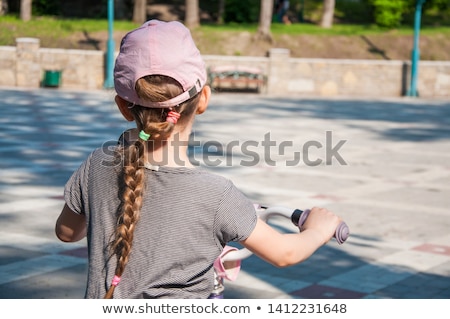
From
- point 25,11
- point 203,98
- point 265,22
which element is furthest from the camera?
point 25,11

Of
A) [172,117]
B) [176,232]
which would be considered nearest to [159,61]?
[172,117]

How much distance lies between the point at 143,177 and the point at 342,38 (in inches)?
1392

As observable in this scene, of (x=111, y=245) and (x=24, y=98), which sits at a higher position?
(x=111, y=245)

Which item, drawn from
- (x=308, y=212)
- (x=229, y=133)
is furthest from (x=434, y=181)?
(x=308, y=212)

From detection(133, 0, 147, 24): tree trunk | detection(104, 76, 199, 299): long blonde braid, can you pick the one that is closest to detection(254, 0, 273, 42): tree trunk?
detection(133, 0, 147, 24): tree trunk

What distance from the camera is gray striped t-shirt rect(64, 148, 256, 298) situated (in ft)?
8.32

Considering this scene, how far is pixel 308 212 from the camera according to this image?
2.75 m

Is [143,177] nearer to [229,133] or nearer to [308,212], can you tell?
[308,212]

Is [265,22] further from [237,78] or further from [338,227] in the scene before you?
[338,227]

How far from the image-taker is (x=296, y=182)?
37.8ft

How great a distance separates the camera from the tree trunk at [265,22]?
115 ft

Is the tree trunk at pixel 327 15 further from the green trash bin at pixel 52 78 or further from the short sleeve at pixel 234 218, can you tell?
the short sleeve at pixel 234 218

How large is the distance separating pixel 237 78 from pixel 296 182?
19.1 m
